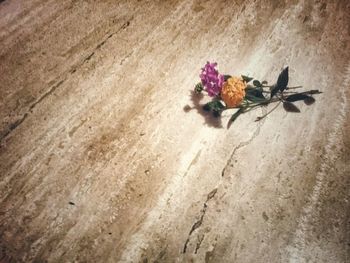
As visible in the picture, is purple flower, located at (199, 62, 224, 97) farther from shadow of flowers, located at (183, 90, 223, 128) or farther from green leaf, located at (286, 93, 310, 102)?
green leaf, located at (286, 93, 310, 102)

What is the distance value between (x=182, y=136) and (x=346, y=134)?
1051mm

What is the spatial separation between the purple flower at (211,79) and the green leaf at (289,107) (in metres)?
0.49

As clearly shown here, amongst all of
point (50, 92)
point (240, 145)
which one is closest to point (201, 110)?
point (240, 145)

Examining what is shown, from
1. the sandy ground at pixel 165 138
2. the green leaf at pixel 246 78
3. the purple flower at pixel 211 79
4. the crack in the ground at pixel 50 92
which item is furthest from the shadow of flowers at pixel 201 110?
the crack in the ground at pixel 50 92

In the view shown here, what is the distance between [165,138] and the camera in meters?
2.07

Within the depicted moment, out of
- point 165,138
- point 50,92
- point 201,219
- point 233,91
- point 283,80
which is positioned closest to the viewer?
point 201,219

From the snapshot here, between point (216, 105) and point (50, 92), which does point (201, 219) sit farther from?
point (50, 92)

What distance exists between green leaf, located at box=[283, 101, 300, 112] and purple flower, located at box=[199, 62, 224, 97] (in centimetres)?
49

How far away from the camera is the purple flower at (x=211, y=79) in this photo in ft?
6.67

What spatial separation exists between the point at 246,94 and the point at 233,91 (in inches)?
9.9

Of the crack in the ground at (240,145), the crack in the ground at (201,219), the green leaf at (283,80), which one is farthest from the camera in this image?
the green leaf at (283,80)

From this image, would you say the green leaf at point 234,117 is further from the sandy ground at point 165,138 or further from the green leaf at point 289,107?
the green leaf at point 289,107

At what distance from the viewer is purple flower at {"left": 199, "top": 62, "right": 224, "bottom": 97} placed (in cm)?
203

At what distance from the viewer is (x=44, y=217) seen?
1.76 meters
